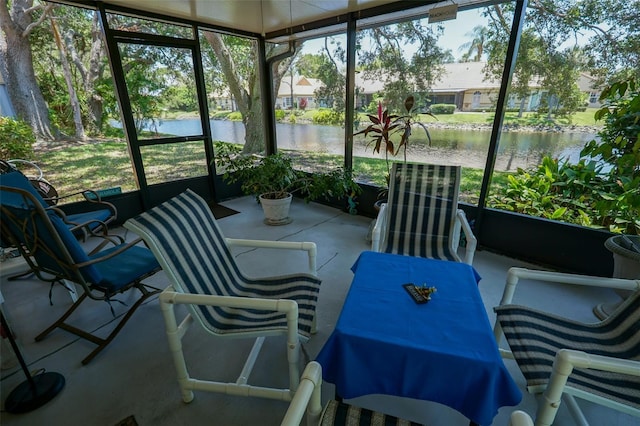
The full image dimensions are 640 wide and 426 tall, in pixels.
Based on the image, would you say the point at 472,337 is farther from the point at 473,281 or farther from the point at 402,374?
the point at 473,281

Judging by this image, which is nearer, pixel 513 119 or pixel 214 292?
pixel 214 292

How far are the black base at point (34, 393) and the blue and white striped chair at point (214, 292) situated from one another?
694 millimetres

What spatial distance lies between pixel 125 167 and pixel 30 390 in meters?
2.84

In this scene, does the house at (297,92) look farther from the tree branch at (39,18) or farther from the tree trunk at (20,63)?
the tree trunk at (20,63)

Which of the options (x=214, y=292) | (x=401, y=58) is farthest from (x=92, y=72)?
(x=401, y=58)

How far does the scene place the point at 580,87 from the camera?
2.48 meters

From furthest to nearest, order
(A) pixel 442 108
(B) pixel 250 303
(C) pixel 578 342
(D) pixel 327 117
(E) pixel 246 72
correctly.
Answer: (E) pixel 246 72 → (D) pixel 327 117 → (A) pixel 442 108 → (C) pixel 578 342 → (B) pixel 250 303

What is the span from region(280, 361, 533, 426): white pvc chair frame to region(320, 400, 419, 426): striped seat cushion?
4 cm

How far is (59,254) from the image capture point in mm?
1621

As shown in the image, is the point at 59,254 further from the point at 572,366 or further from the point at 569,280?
the point at 569,280

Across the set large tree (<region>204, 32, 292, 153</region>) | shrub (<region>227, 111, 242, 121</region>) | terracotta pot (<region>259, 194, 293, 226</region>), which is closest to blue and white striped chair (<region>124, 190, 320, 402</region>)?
terracotta pot (<region>259, 194, 293, 226</region>)

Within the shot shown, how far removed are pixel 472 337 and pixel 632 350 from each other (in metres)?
0.83

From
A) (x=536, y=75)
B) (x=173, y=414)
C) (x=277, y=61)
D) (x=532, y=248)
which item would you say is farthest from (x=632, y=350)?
(x=277, y=61)

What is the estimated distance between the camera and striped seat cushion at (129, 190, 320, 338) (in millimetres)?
1424
